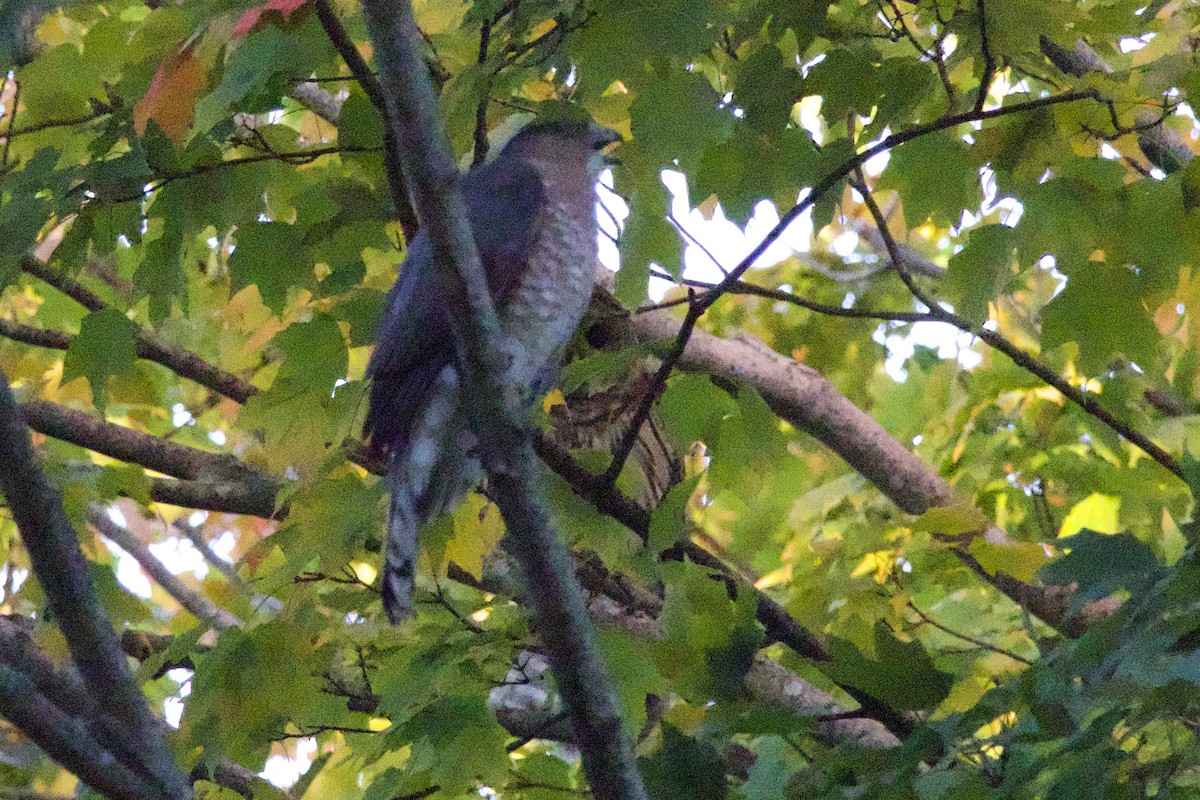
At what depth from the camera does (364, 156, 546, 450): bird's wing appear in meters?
2.78

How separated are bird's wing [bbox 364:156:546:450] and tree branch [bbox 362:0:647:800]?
0.99m

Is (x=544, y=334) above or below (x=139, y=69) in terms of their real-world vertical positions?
above

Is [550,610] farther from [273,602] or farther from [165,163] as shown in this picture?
[273,602]

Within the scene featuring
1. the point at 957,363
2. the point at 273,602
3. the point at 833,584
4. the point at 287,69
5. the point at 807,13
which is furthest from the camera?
the point at 957,363

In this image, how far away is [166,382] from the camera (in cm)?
478

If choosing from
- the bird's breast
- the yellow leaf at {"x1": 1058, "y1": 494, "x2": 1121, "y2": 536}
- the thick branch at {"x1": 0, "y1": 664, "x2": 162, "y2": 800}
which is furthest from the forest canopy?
the yellow leaf at {"x1": 1058, "y1": 494, "x2": 1121, "y2": 536}

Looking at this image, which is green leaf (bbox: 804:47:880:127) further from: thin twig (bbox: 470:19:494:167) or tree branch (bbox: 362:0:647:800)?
tree branch (bbox: 362:0:647:800)

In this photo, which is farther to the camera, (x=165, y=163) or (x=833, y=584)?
(x=833, y=584)

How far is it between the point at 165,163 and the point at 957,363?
2902 millimetres

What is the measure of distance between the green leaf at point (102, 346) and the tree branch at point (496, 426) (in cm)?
103

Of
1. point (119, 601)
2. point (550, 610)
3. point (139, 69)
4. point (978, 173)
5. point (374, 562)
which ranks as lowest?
point (550, 610)

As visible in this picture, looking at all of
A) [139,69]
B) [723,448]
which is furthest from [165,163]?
[723,448]

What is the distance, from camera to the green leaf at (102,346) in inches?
96.0

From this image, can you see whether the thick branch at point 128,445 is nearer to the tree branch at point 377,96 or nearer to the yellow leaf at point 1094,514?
the tree branch at point 377,96
